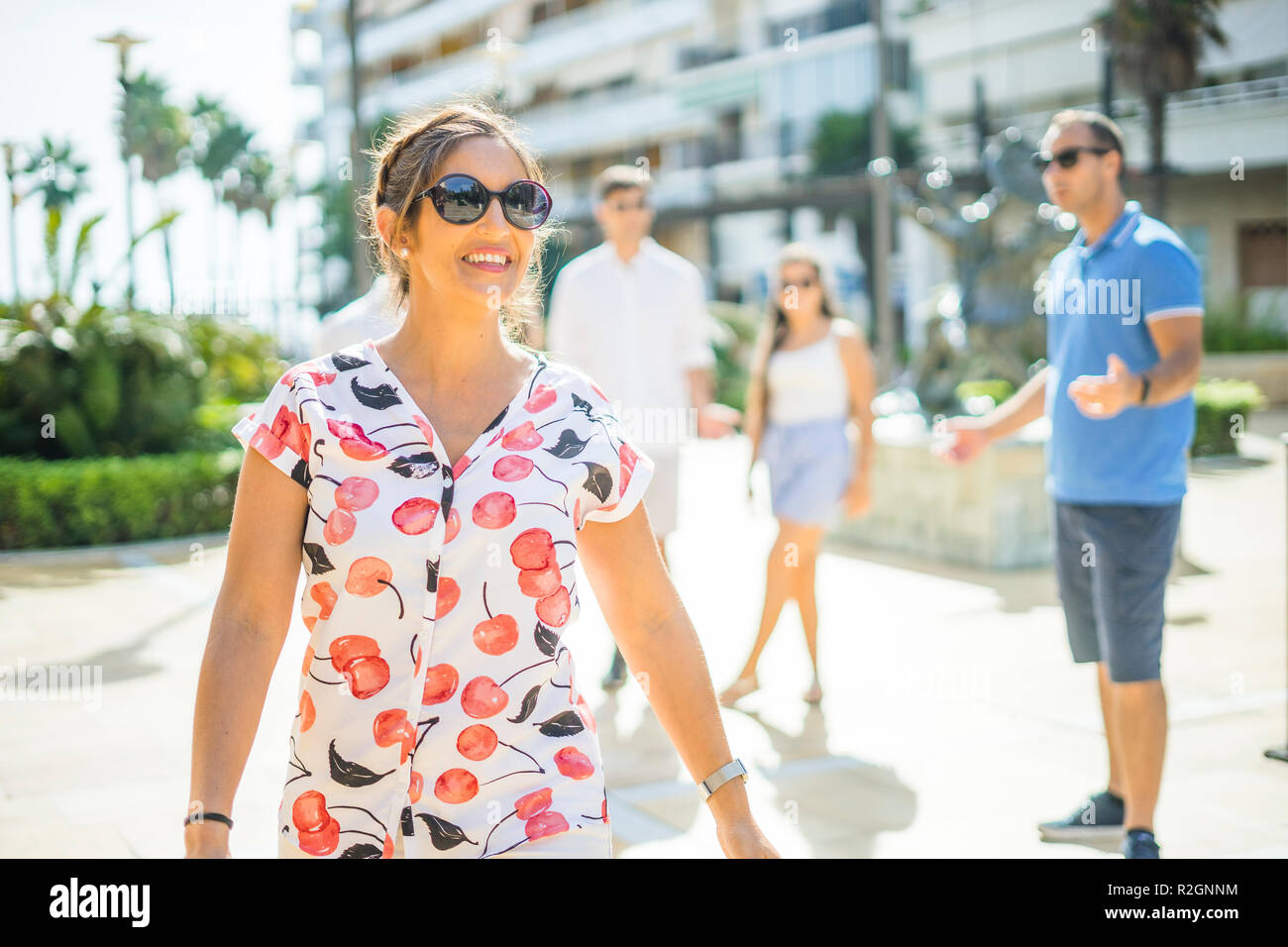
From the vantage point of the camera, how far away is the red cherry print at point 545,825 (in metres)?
2.00

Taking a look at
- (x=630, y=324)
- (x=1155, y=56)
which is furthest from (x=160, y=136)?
(x=630, y=324)

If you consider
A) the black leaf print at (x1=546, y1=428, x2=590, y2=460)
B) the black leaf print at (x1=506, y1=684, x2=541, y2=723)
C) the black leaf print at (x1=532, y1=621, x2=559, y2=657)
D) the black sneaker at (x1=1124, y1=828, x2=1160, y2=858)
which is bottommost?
the black sneaker at (x1=1124, y1=828, x2=1160, y2=858)

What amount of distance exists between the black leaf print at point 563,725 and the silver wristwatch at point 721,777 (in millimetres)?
222

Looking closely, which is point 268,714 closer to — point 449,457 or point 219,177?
point 449,457

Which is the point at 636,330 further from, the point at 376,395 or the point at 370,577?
the point at 370,577

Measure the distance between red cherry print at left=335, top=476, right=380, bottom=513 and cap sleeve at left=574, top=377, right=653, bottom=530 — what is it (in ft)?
1.07

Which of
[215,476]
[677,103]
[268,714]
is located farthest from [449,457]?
[677,103]

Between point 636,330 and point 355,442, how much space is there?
14.3 feet

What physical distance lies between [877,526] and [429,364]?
28.1ft

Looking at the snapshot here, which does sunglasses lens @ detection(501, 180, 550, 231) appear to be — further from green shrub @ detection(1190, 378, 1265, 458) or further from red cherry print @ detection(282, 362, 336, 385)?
green shrub @ detection(1190, 378, 1265, 458)

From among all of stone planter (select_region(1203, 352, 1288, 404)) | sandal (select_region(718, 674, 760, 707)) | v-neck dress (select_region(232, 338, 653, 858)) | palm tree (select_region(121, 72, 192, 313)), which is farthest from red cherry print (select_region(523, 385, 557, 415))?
palm tree (select_region(121, 72, 192, 313))

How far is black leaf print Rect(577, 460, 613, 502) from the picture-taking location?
7.04ft

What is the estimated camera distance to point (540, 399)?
7.16ft

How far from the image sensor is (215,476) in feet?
38.3
